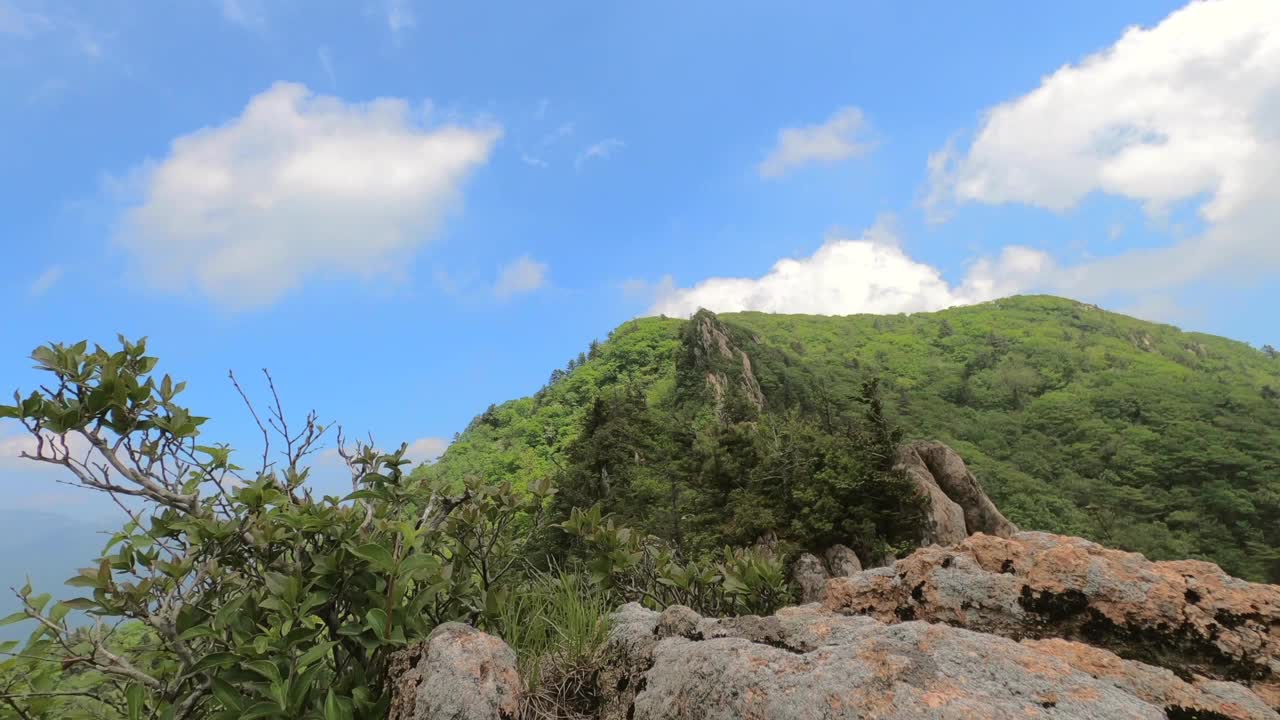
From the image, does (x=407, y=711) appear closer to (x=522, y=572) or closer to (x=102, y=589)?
(x=102, y=589)

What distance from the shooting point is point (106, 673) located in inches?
107

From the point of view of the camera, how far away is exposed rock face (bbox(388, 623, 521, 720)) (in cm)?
256

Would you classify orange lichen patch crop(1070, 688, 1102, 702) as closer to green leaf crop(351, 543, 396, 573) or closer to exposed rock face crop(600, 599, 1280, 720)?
exposed rock face crop(600, 599, 1280, 720)

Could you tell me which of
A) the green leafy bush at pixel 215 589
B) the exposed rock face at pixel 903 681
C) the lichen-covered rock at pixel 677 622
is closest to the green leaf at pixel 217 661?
the green leafy bush at pixel 215 589

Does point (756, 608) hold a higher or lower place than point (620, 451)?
lower

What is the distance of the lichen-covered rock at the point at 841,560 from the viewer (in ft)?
48.4

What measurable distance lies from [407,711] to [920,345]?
89.3m

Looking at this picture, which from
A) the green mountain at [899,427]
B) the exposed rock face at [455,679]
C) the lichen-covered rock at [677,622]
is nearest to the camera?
the exposed rock face at [455,679]

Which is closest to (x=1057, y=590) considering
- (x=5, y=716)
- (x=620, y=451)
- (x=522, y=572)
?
(x=522, y=572)

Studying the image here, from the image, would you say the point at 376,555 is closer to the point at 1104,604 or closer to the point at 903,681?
the point at 903,681

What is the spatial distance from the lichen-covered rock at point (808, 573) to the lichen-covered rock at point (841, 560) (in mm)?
240

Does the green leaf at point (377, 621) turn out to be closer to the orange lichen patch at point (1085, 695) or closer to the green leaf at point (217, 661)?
the green leaf at point (217, 661)

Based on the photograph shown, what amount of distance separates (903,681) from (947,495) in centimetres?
1789

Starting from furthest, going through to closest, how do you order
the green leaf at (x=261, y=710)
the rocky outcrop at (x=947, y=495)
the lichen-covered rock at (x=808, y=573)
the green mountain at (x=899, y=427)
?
the green mountain at (x=899, y=427)
the rocky outcrop at (x=947, y=495)
the lichen-covered rock at (x=808, y=573)
the green leaf at (x=261, y=710)
